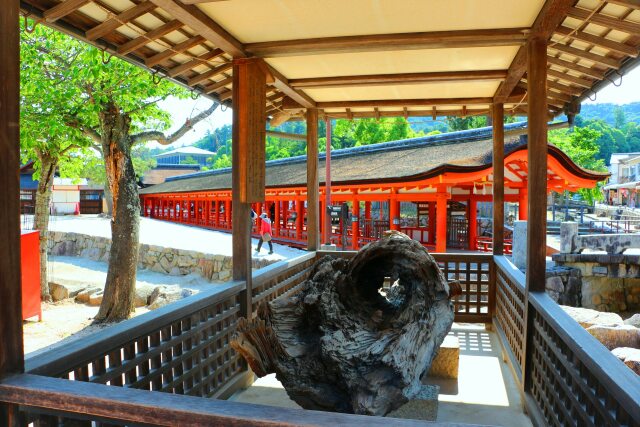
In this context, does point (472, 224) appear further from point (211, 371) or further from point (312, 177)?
point (211, 371)

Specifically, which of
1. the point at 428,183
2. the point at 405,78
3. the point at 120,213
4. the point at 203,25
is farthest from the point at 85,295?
the point at 203,25

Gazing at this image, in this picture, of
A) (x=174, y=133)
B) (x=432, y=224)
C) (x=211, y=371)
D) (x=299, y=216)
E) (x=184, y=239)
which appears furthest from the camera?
(x=184, y=239)

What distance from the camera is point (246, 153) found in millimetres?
3975

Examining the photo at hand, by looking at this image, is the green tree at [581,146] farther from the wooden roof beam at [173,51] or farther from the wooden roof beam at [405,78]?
the wooden roof beam at [173,51]

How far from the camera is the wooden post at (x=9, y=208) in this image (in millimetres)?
1807

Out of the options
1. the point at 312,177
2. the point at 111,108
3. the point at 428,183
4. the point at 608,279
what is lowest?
the point at 608,279

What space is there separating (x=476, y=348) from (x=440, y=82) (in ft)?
9.52

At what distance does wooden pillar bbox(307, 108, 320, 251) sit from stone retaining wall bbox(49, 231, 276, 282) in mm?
6534

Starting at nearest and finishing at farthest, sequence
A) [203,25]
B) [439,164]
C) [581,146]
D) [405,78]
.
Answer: [203,25]
[405,78]
[439,164]
[581,146]

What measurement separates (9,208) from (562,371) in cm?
285

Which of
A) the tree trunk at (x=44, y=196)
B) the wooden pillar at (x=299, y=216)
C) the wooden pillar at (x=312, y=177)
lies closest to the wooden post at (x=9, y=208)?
the wooden pillar at (x=312, y=177)

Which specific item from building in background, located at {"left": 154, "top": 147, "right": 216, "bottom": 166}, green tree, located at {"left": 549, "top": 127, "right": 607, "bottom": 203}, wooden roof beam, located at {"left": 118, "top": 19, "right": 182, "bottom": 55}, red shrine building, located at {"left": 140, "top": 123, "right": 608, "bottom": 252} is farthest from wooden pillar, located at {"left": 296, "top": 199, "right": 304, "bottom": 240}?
building in background, located at {"left": 154, "top": 147, "right": 216, "bottom": 166}

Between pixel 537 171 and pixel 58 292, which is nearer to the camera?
pixel 537 171

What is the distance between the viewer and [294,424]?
141 centimetres
